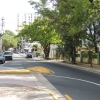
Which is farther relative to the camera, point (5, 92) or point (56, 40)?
point (56, 40)

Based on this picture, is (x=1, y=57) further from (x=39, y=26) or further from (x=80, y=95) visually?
(x=80, y=95)

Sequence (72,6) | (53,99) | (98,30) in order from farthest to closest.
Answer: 1. (98,30)
2. (72,6)
3. (53,99)

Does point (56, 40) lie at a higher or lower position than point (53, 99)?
higher

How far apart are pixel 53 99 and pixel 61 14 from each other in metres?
17.5

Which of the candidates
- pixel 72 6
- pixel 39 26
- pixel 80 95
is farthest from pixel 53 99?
pixel 39 26

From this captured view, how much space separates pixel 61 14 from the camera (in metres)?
25.4

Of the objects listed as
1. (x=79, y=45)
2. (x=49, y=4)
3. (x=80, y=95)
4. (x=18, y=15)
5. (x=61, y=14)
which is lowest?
(x=80, y=95)

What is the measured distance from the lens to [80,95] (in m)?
10.2

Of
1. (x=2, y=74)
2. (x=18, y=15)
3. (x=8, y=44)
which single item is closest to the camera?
(x=2, y=74)

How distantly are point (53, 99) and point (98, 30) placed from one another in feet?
73.2

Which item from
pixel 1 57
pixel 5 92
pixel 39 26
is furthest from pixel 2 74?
pixel 39 26

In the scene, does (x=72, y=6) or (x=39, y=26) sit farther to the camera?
(x=39, y=26)

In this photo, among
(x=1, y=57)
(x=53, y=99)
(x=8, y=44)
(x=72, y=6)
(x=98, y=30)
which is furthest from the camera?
(x=8, y=44)

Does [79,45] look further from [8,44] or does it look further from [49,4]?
[8,44]
